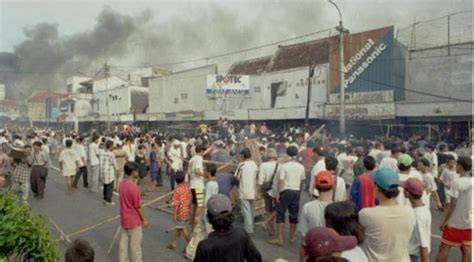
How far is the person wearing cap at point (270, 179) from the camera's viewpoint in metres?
7.56

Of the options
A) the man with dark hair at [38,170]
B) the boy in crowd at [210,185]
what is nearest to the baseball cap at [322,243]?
the boy in crowd at [210,185]

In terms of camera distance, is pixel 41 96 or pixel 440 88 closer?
pixel 440 88

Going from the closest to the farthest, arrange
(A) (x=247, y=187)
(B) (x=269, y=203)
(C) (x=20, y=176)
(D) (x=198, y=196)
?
1. (D) (x=198, y=196)
2. (A) (x=247, y=187)
3. (B) (x=269, y=203)
4. (C) (x=20, y=176)

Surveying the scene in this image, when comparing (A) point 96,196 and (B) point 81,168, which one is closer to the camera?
(A) point 96,196

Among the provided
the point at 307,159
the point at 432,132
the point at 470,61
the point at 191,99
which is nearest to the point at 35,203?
the point at 307,159

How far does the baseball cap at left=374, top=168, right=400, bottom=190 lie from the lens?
3695 mm

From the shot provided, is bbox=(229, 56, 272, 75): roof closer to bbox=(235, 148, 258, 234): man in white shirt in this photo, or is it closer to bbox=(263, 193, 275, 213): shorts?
bbox=(263, 193, 275, 213): shorts

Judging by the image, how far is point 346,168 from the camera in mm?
10500

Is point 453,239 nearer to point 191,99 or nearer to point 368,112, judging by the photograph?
point 368,112

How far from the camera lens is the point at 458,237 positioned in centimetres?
493

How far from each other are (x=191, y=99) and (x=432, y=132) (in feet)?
80.2

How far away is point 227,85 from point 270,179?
24.3 meters

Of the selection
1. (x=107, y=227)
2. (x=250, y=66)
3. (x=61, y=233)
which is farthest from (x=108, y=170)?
(x=250, y=66)

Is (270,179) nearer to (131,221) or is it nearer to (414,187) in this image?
(131,221)
